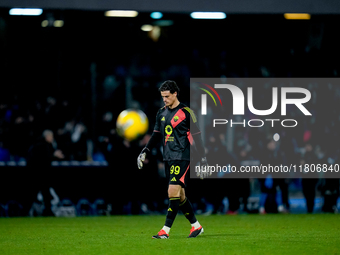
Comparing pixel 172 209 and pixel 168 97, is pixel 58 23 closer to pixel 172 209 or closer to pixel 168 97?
pixel 168 97

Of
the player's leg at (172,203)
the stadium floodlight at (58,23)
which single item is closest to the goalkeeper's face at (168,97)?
the player's leg at (172,203)

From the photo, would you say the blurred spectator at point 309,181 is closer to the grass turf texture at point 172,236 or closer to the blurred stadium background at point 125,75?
the blurred stadium background at point 125,75

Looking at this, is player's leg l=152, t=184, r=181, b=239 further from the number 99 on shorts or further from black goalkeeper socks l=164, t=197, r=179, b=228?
the number 99 on shorts

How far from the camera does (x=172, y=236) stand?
10.2 meters

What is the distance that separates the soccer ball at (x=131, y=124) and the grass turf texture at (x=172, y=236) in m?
2.19

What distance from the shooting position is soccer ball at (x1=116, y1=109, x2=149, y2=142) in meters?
16.4

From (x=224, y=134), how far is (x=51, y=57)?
262 inches

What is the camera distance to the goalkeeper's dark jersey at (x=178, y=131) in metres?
9.46

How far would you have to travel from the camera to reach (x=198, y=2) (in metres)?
15.5

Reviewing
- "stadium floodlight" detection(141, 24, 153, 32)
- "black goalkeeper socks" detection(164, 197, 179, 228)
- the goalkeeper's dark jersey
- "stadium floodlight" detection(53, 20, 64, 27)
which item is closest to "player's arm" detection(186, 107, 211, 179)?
the goalkeeper's dark jersey

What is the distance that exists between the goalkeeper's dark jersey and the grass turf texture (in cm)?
126

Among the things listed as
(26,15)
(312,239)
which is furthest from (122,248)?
(26,15)

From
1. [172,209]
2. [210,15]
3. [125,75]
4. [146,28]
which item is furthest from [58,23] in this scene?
[172,209]

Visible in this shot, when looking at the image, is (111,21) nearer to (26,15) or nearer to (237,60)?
(26,15)
